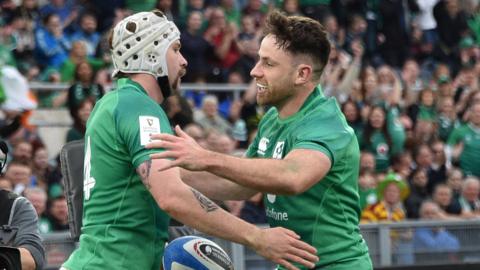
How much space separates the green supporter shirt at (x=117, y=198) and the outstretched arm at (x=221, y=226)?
0.23 m

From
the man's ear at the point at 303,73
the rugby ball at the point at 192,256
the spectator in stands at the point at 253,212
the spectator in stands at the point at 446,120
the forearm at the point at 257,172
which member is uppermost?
the man's ear at the point at 303,73

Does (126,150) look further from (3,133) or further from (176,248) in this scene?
(3,133)

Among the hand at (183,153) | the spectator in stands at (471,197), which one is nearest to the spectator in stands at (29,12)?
the spectator in stands at (471,197)

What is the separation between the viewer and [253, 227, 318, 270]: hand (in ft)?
19.4

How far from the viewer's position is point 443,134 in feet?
55.6

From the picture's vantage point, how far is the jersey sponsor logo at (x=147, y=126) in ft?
19.6

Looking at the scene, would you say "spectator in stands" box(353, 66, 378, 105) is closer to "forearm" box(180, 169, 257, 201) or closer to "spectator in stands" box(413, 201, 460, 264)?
"spectator in stands" box(413, 201, 460, 264)

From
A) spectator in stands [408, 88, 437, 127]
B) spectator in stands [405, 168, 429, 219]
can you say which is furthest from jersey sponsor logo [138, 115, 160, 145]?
spectator in stands [408, 88, 437, 127]

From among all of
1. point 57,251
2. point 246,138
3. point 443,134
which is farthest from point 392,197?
point 57,251

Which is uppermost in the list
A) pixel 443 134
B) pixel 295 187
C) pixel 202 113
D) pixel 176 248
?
pixel 295 187

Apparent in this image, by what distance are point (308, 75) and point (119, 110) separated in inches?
38.8

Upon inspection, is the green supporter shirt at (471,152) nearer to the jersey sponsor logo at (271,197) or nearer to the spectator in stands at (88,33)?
the spectator in stands at (88,33)

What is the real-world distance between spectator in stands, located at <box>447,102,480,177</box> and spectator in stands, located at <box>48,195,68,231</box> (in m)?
6.18

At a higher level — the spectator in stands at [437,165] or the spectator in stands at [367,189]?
the spectator in stands at [367,189]
